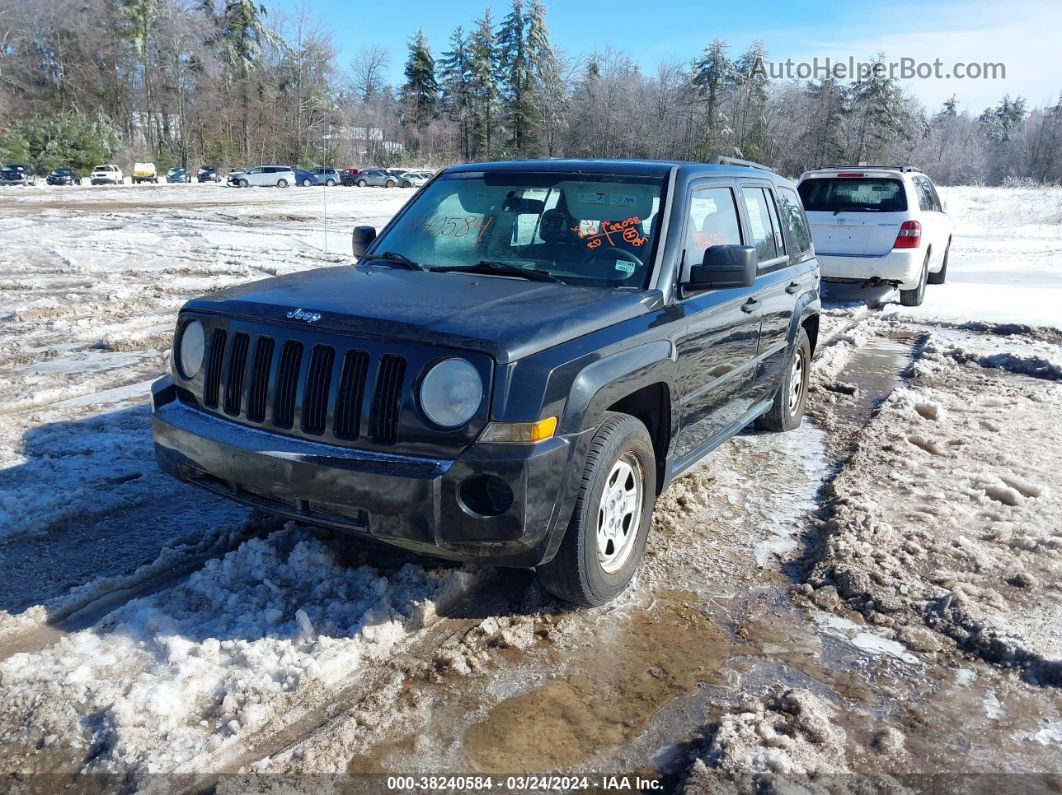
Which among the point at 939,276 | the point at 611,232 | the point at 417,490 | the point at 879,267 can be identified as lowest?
the point at 417,490

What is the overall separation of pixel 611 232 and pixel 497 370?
1.47 metres

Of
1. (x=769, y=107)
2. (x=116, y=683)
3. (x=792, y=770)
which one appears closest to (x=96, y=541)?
(x=116, y=683)

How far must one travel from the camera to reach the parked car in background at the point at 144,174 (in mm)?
51609

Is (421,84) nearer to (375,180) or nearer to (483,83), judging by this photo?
(483,83)

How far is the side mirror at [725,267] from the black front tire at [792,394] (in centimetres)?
203

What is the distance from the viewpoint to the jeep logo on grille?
3248mm

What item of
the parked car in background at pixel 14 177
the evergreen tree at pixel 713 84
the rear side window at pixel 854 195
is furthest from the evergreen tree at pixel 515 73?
the rear side window at pixel 854 195

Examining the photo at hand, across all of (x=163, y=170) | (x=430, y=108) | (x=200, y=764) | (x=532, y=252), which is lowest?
(x=200, y=764)

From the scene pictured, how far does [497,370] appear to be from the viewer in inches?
116

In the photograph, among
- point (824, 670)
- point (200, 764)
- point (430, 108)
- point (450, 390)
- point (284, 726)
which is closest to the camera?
point (200, 764)

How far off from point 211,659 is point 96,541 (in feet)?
4.67

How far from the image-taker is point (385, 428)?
3041 mm

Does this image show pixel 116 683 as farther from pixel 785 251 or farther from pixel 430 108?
pixel 430 108

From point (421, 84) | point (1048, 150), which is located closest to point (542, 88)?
point (421, 84)
